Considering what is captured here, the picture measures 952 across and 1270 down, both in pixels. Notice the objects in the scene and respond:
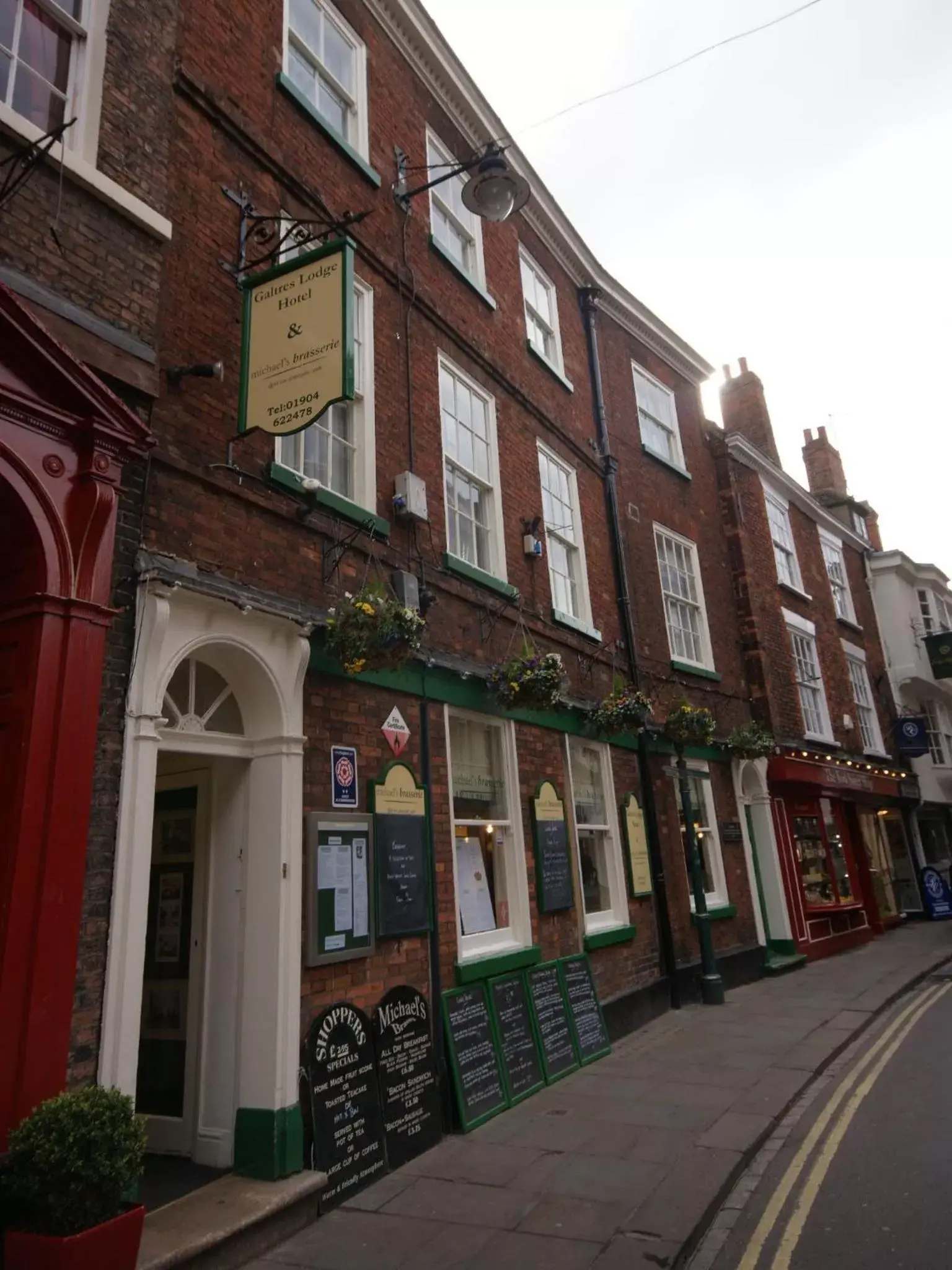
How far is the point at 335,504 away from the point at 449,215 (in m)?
5.21

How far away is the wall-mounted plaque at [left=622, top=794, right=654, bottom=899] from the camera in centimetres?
1023

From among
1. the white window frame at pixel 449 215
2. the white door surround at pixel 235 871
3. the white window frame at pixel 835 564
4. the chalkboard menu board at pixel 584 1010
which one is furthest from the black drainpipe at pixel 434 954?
the white window frame at pixel 835 564

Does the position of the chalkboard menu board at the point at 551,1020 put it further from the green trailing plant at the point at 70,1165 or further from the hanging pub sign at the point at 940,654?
the hanging pub sign at the point at 940,654

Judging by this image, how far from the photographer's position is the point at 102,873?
4.34m

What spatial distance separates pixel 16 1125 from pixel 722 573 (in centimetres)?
1402

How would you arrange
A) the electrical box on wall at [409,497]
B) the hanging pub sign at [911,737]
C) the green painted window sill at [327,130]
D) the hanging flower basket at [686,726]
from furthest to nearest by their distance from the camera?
the hanging pub sign at [911,737] → the hanging flower basket at [686,726] → the electrical box on wall at [409,497] → the green painted window sill at [327,130]

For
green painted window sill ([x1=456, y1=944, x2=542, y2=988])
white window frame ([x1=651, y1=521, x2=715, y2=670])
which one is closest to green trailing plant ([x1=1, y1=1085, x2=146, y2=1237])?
green painted window sill ([x1=456, y1=944, x2=542, y2=988])

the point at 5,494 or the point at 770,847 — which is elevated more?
the point at 5,494

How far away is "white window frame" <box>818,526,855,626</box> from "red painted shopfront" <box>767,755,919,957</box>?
155 inches

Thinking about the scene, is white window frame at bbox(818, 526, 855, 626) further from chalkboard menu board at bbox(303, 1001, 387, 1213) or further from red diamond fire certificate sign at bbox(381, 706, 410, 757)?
chalkboard menu board at bbox(303, 1001, 387, 1213)

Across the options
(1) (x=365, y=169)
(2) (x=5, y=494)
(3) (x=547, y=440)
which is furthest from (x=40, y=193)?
(3) (x=547, y=440)

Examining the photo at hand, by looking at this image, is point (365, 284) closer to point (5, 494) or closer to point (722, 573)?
point (5, 494)

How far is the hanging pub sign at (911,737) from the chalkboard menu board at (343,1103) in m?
19.4

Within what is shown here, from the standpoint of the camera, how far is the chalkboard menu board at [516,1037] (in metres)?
6.92
